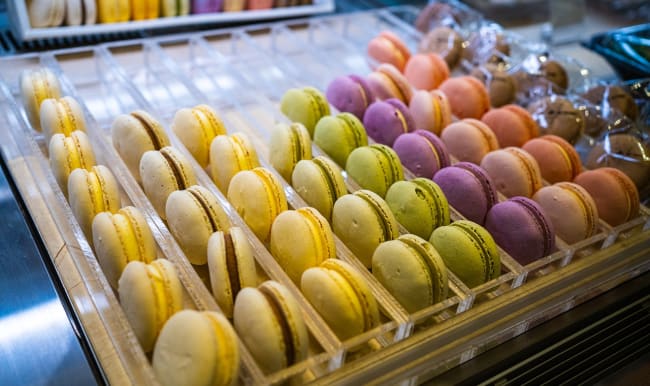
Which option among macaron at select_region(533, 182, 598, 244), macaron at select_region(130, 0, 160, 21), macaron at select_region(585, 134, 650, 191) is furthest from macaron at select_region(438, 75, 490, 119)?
macaron at select_region(130, 0, 160, 21)

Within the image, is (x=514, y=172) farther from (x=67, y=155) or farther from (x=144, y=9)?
(x=144, y=9)

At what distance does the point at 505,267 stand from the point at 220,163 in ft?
2.15

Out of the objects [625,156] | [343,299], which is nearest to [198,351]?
[343,299]

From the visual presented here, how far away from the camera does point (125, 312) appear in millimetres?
1061

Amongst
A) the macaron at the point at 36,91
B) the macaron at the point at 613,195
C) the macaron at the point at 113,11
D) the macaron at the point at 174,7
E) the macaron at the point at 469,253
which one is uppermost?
the macaron at the point at 113,11

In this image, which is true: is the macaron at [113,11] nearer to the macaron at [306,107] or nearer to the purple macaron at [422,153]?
the macaron at [306,107]

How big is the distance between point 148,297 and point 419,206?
58 centimetres

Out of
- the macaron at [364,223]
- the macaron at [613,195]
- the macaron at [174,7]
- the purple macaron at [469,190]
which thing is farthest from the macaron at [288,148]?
the macaron at [174,7]

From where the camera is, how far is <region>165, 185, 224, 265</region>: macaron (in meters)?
1.19

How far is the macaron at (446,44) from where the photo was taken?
210 cm

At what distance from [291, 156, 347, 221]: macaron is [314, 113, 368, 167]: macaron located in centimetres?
15

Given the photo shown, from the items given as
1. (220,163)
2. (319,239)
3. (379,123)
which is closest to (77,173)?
(220,163)

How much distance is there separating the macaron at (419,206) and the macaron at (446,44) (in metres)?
0.90

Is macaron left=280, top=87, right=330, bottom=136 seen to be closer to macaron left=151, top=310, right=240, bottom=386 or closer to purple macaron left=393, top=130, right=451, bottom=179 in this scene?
purple macaron left=393, top=130, right=451, bottom=179
